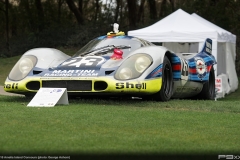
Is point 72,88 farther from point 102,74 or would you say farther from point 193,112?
point 193,112

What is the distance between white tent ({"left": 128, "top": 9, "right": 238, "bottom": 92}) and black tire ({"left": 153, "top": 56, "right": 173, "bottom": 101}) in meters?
5.98

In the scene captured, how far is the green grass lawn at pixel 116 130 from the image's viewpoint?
18.0 ft

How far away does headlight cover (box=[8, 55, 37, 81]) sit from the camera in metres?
9.99

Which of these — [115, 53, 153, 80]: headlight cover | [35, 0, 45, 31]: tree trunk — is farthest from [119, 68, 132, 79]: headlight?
[35, 0, 45, 31]: tree trunk

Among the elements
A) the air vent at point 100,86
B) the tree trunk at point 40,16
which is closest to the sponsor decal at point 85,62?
the air vent at point 100,86

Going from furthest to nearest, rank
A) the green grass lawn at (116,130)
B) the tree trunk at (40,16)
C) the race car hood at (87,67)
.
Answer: the tree trunk at (40,16) → the race car hood at (87,67) → the green grass lawn at (116,130)

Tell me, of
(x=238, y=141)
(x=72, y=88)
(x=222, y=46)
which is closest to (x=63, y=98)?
(x=72, y=88)

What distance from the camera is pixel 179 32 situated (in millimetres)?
17000

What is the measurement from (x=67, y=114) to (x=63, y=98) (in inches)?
57.8

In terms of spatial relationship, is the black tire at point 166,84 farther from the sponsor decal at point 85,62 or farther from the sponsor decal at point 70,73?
the sponsor decal at point 70,73

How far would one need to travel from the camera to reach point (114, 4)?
45.9 m

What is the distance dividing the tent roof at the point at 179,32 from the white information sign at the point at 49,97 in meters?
8.19

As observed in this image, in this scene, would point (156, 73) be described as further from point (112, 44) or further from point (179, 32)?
point (179, 32)

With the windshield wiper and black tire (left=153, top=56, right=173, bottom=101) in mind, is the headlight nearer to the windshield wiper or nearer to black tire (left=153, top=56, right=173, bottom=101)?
black tire (left=153, top=56, right=173, bottom=101)
